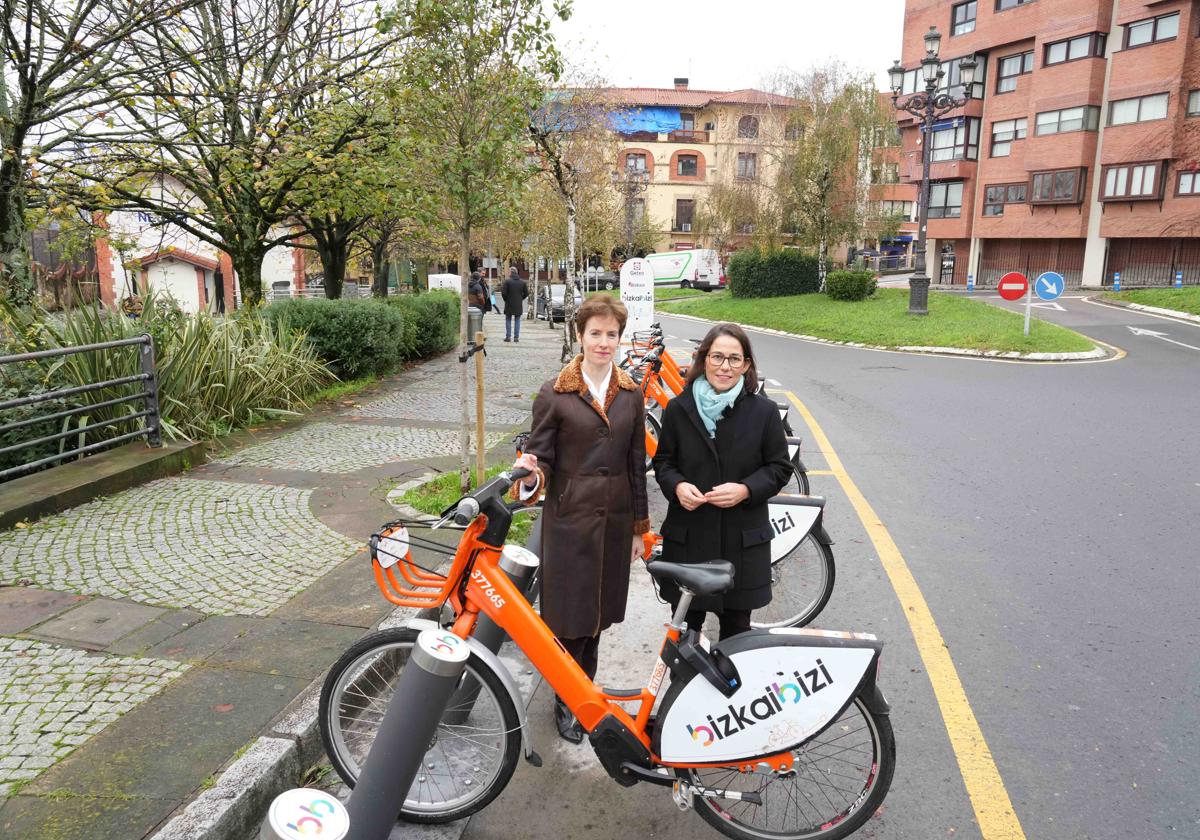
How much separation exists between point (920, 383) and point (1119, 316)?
51.6 ft

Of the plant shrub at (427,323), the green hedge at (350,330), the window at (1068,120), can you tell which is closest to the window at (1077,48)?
the window at (1068,120)

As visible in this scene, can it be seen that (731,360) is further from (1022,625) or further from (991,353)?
(991,353)

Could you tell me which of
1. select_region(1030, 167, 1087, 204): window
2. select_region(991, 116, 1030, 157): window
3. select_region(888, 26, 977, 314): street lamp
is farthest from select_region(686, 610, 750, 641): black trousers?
select_region(991, 116, 1030, 157): window

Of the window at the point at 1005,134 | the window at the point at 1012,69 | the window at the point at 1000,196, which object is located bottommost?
the window at the point at 1000,196

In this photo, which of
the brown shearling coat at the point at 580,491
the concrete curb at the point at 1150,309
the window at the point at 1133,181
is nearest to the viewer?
the brown shearling coat at the point at 580,491

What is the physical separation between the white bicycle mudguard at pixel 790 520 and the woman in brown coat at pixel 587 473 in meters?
1.23

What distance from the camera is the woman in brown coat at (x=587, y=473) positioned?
10.8 ft

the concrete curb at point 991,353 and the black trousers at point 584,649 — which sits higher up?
the black trousers at point 584,649

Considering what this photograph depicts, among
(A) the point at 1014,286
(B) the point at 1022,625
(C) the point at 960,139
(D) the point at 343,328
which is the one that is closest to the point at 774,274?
(A) the point at 1014,286

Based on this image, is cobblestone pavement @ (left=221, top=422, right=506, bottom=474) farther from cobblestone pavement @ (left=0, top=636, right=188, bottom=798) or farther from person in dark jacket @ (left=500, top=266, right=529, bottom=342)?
person in dark jacket @ (left=500, top=266, right=529, bottom=342)

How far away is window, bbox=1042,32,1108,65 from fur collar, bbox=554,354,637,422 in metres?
41.9

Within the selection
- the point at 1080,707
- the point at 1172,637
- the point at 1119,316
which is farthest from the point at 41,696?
the point at 1119,316

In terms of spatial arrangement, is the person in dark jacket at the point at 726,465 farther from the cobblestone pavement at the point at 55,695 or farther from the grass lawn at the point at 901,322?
the grass lawn at the point at 901,322

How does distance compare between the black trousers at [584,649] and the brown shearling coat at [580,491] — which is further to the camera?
the black trousers at [584,649]
